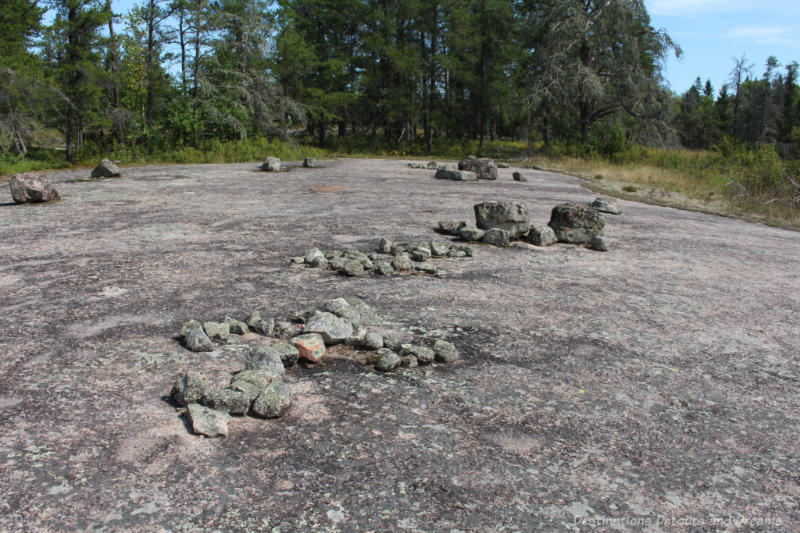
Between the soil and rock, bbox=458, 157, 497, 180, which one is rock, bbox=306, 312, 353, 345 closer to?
the soil

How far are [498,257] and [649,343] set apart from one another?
2.27 metres

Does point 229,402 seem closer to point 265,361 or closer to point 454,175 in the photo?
point 265,361

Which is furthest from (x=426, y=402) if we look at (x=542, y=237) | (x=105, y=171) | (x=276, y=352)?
(x=105, y=171)

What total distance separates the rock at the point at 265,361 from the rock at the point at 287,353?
0.18 ft

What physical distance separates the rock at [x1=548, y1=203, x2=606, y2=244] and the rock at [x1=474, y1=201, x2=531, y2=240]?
0.43 meters

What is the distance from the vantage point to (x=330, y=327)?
125 inches

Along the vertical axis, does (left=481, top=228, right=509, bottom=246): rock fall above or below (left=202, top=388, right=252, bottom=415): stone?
above

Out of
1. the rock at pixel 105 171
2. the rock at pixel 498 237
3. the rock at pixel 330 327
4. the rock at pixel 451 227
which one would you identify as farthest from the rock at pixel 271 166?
the rock at pixel 330 327

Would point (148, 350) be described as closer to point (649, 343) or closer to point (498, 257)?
point (649, 343)

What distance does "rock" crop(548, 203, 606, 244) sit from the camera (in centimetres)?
621

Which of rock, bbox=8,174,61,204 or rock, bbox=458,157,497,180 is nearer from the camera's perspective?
rock, bbox=8,174,61,204

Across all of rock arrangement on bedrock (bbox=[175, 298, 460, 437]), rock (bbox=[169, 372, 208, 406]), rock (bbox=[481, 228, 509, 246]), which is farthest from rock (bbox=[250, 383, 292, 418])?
rock (bbox=[481, 228, 509, 246])

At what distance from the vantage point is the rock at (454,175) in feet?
43.5

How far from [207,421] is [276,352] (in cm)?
61
